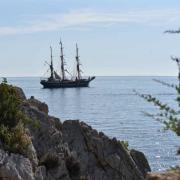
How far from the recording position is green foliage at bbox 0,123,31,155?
59.7 ft

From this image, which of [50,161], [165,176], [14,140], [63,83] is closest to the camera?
[165,176]

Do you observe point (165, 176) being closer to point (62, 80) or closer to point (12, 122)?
point (12, 122)

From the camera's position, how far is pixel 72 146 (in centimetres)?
2205

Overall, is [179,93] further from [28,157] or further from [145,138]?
[145,138]

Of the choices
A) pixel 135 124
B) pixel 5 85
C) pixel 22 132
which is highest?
pixel 5 85

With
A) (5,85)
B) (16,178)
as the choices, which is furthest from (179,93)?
(5,85)

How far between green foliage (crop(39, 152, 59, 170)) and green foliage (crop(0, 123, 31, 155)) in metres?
1.04

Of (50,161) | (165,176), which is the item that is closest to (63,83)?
(50,161)

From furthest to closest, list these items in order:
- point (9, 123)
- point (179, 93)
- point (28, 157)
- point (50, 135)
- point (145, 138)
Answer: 1. point (145, 138)
2. point (50, 135)
3. point (9, 123)
4. point (28, 157)
5. point (179, 93)

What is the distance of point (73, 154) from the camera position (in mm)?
20828

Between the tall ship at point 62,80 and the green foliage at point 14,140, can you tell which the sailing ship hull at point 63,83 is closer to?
the tall ship at point 62,80

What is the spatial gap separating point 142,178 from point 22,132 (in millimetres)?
5039

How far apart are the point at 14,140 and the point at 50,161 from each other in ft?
5.54

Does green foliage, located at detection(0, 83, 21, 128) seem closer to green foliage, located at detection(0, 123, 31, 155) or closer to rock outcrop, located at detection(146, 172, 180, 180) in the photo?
green foliage, located at detection(0, 123, 31, 155)
